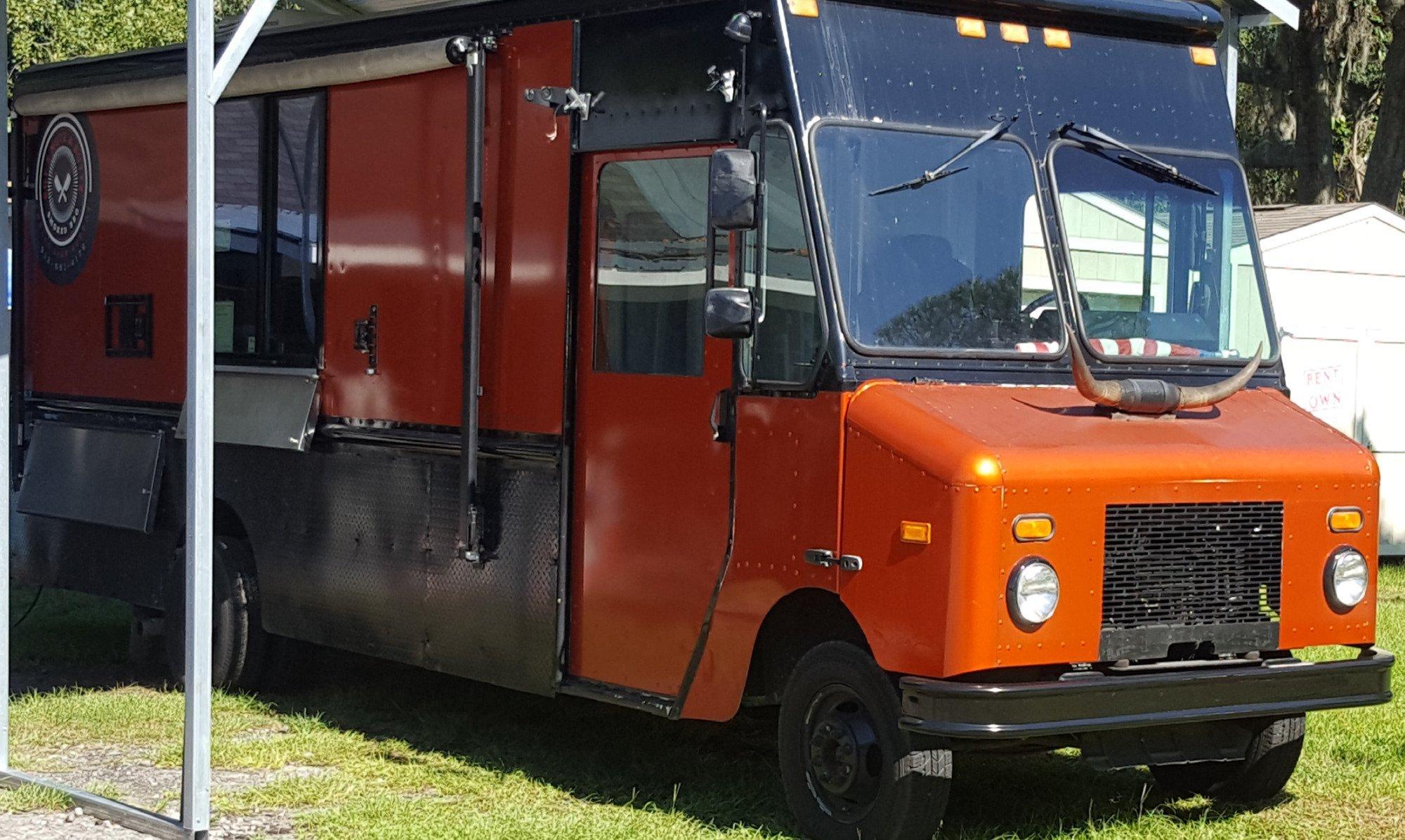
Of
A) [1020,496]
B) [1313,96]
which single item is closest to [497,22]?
[1020,496]

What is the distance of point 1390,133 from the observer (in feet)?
71.2

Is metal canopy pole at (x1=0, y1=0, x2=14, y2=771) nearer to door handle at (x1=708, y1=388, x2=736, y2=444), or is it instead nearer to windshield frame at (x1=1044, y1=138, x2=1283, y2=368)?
door handle at (x1=708, y1=388, x2=736, y2=444)

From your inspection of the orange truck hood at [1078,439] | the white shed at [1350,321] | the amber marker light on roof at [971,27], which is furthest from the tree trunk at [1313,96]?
the orange truck hood at [1078,439]

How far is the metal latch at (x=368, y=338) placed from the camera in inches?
335

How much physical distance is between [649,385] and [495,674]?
1.46 metres

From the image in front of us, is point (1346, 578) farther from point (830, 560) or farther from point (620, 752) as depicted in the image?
point (620, 752)

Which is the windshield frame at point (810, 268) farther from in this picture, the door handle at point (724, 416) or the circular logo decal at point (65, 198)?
the circular logo decal at point (65, 198)

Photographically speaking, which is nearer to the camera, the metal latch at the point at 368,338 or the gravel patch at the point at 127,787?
the gravel patch at the point at 127,787

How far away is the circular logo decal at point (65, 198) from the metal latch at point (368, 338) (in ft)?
8.14

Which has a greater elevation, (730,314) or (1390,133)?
(1390,133)

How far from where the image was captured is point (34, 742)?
8.39 m

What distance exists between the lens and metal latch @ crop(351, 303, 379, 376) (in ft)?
27.9

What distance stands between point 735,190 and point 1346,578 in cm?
251

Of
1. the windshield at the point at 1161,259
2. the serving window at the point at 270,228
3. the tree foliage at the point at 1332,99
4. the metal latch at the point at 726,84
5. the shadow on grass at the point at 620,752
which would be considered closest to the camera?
the metal latch at the point at 726,84
